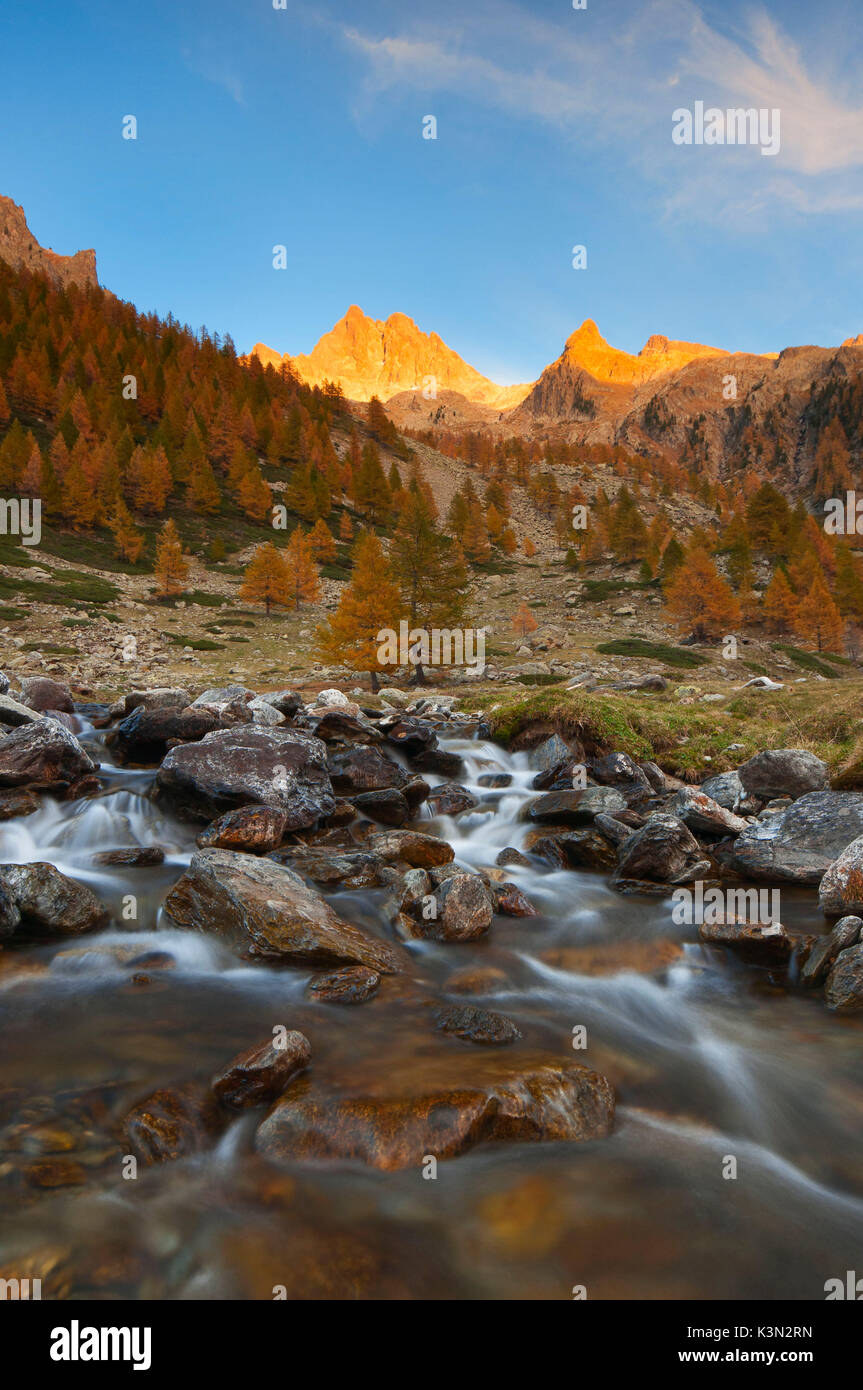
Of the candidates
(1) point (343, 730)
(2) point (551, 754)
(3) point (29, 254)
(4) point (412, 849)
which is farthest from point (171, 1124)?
(3) point (29, 254)

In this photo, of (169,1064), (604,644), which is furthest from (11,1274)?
(604,644)

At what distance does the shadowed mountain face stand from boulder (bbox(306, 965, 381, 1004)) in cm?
22822

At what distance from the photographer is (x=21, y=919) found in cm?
677

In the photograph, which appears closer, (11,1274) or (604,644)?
(11,1274)

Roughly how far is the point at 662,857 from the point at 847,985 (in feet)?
9.88

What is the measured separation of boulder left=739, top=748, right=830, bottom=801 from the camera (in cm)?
1111

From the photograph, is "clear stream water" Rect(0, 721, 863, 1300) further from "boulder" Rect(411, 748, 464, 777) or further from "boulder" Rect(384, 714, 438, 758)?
"boulder" Rect(384, 714, 438, 758)

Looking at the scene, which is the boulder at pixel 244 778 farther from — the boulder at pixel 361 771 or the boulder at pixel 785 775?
the boulder at pixel 785 775

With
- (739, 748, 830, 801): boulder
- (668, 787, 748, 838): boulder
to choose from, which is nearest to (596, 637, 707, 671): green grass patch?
(739, 748, 830, 801): boulder

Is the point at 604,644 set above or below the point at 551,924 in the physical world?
above

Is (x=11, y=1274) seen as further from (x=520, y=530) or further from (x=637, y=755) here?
(x=520, y=530)

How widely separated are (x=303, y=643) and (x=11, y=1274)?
42449mm

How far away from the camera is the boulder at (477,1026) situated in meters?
5.48

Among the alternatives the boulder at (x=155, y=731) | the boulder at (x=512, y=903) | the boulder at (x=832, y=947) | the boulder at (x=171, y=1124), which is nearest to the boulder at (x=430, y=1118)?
the boulder at (x=171, y=1124)
